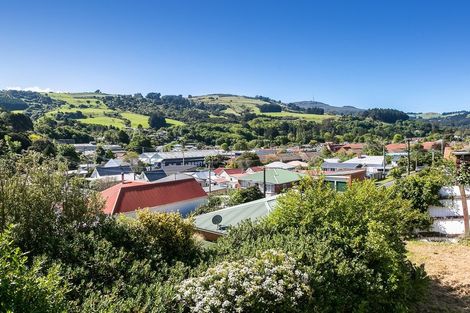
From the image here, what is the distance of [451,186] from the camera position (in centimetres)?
1432

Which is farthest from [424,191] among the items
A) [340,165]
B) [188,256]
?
[340,165]

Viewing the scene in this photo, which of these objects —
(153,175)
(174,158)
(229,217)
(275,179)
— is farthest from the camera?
(174,158)

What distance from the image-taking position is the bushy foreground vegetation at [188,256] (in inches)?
174

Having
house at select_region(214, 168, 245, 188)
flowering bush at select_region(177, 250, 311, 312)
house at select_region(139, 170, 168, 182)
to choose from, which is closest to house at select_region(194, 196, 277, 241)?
flowering bush at select_region(177, 250, 311, 312)

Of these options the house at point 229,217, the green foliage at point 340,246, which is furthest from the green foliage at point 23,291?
the house at point 229,217

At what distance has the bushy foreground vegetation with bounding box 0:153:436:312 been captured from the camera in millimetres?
4414

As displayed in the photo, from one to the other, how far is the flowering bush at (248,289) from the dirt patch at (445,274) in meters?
3.57

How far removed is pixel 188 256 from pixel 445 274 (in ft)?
20.6

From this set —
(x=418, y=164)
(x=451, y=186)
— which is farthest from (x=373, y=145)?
(x=451, y=186)

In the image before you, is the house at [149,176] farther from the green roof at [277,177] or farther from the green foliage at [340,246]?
the green foliage at [340,246]

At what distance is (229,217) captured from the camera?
12.9 m

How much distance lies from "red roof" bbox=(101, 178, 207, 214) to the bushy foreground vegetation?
13723 mm

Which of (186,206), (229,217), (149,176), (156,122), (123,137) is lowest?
(186,206)

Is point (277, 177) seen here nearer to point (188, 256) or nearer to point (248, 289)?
point (188, 256)
